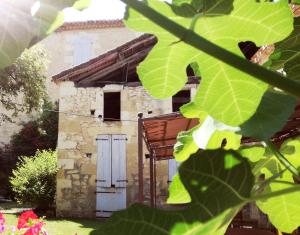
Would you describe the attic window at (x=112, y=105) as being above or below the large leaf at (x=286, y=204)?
above

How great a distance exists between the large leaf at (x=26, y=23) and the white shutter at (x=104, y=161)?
1118cm

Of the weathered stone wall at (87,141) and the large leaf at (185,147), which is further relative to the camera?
the weathered stone wall at (87,141)

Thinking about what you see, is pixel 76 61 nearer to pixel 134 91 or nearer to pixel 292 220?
pixel 134 91

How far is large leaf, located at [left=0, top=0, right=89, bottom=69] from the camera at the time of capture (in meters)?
0.49

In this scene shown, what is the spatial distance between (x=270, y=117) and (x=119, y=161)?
439 inches

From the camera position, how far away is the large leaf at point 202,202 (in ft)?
1.62

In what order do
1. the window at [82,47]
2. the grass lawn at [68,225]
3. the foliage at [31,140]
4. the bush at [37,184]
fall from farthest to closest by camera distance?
the window at [82,47]
the foliage at [31,140]
the bush at [37,184]
the grass lawn at [68,225]

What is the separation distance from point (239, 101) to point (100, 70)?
11.6 metres

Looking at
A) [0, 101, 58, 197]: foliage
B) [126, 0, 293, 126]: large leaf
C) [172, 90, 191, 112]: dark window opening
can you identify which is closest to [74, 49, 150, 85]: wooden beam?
[172, 90, 191, 112]: dark window opening

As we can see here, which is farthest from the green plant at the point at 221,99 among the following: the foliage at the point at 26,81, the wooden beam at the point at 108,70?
the foliage at the point at 26,81

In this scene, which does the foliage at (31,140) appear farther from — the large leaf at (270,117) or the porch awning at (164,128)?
the large leaf at (270,117)

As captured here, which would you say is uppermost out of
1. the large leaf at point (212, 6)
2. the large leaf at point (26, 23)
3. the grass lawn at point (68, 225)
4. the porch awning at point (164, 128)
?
the porch awning at point (164, 128)

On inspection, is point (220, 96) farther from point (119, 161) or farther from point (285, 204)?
point (119, 161)

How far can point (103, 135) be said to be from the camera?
11.8m
